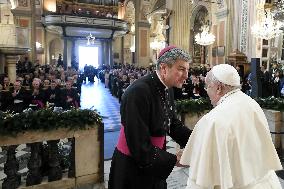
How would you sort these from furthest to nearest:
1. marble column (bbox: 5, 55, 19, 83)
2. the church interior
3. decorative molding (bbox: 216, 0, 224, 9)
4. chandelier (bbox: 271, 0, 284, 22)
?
decorative molding (bbox: 216, 0, 224, 9), chandelier (bbox: 271, 0, 284, 22), marble column (bbox: 5, 55, 19, 83), the church interior

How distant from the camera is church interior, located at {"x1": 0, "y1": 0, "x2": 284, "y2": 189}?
4324 millimetres

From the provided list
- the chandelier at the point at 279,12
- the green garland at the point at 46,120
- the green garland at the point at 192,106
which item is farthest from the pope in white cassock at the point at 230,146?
the chandelier at the point at 279,12

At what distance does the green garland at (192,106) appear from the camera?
549 cm

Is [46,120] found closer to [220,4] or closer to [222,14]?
[222,14]

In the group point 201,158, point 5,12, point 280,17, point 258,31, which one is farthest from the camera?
point 258,31

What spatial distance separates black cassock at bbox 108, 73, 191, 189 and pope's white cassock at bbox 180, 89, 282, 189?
284 mm

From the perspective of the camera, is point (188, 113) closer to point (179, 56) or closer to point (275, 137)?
point (275, 137)

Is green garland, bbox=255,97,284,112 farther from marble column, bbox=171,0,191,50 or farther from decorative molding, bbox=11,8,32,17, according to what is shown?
decorative molding, bbox=11,8,32,17

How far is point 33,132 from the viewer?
13.5 feet

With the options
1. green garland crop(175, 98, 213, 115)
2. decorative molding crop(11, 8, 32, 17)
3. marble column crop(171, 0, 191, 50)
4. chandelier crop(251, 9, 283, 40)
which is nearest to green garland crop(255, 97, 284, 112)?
green garland crop(175, 98, 213, 115)

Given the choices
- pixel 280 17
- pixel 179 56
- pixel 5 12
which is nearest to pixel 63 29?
pixel 5 12

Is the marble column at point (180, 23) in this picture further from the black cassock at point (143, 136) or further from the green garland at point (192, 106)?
the black cassock at point (143, 136)

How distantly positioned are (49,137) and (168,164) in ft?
7.59

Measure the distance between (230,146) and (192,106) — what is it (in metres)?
3.43
